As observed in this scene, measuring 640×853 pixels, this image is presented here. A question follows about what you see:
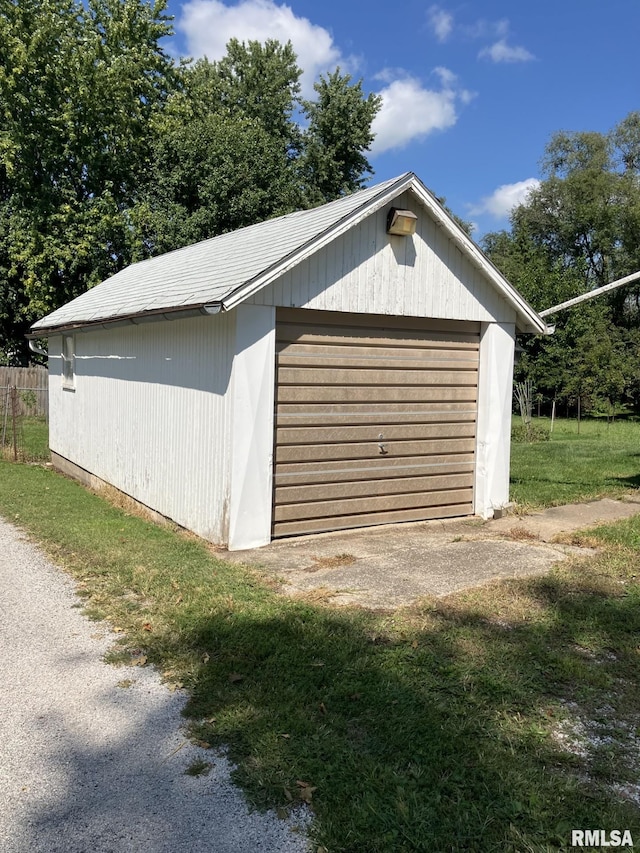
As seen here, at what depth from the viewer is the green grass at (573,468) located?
408 inches

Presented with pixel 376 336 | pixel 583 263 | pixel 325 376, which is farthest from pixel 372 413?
pixel 583 263

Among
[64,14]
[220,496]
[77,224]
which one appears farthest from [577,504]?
[64,14]

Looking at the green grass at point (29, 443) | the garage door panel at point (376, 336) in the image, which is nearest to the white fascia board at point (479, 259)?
the garage door panel at point (376, 336)

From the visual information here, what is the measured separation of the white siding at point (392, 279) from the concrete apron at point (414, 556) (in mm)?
2551

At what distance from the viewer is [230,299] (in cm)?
649

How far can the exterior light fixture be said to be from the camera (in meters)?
7.67

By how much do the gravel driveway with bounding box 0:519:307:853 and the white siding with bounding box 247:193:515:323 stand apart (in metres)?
3.95

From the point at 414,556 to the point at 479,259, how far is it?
3725mm

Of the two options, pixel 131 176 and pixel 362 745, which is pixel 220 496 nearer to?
pixel 362 745

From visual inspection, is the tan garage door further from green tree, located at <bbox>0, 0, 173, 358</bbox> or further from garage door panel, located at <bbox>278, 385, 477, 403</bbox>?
green tree, located at <bbox>0, 0, 173, 358</bbox>

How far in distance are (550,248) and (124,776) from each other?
3902 centimetres

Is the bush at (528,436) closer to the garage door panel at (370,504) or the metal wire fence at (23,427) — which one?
the garage door panel at (370,504)

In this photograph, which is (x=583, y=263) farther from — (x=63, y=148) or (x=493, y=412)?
(x=493, y=412)

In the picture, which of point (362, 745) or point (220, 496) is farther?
point (220, 496)
